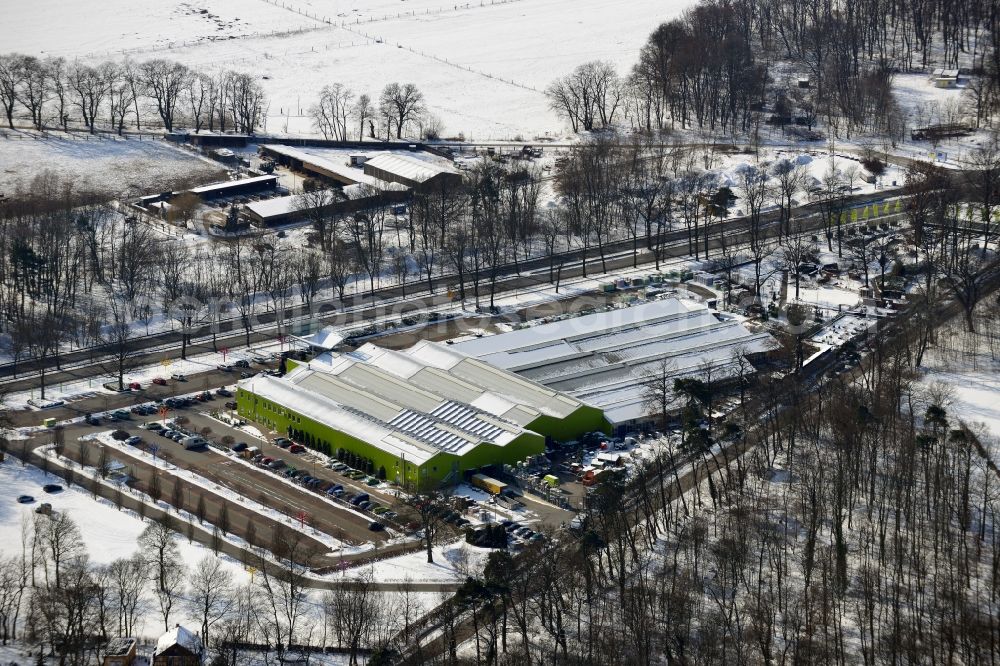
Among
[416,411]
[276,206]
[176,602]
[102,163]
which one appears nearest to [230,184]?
[276,206]

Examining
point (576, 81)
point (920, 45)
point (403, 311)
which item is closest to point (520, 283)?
point (403, 311)

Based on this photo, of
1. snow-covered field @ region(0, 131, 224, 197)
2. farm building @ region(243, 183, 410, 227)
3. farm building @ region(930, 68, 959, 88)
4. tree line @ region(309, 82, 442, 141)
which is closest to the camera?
farm building @ region(243, 183, 410, 227)

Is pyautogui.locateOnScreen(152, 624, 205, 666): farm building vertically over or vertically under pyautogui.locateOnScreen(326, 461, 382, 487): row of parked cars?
under

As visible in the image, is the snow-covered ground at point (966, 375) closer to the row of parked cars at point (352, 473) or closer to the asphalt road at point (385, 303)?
the asphalt road at point (385, 303)

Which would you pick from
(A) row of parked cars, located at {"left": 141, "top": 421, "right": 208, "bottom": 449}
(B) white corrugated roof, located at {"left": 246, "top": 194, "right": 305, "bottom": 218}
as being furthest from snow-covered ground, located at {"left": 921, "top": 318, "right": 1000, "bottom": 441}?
(B) white corrugated roof, located at {"left": 246, "top": 194, "right": 305, "bottom": 218}

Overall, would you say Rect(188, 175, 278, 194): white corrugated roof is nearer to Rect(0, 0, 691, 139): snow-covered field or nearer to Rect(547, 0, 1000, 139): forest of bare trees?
Rect(0, 0, 691, 139): snow-covered field

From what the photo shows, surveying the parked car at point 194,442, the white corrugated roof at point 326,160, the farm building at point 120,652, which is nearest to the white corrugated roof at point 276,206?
the white corrugated roof at point 326,160

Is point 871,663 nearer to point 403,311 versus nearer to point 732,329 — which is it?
point 732,329
